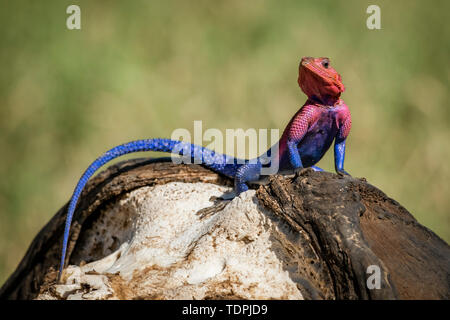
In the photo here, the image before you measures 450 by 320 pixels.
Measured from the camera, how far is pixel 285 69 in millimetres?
6188

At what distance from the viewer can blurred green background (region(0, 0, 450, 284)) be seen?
573 cm

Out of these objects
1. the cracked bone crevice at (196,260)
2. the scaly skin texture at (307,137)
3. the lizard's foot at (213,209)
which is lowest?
the cracked bone crevice at (196,260)

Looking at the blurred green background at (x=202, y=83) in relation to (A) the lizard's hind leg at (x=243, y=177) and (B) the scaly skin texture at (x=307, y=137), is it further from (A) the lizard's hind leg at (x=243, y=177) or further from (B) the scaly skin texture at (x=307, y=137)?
(A) the lizard's hind leg at (x=243, y=177)

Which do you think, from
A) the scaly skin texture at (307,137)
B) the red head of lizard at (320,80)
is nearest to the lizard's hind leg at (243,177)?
the scaly skin texture at (307,137)

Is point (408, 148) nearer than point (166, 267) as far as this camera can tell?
No

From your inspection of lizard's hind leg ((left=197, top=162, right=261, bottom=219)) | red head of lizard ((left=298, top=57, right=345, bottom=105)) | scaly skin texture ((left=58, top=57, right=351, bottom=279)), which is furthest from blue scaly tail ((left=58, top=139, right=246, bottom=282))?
red head of lizard ((left=298, top=57, right=345, bottom=105))

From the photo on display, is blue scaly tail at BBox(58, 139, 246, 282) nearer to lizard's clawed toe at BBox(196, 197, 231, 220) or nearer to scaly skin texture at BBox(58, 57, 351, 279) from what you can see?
scaly skin texture at BBox(58, 57, 351, 279)

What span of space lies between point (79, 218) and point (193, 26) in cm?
333

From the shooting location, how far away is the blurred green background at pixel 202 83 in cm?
573

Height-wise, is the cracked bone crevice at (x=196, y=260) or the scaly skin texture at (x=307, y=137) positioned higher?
the scaly skin texture at (x=307, y=137)

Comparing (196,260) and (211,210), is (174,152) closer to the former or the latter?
(211,210)

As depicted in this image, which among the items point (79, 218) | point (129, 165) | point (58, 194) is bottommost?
point (58, 194)

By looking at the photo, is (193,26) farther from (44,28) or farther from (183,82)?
A: (44,28)
